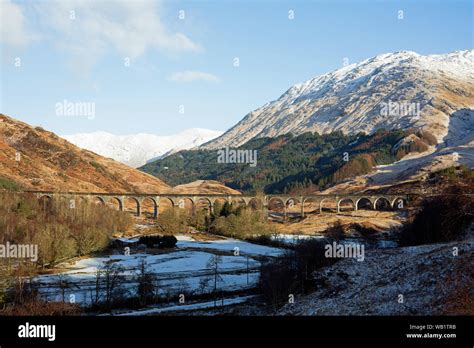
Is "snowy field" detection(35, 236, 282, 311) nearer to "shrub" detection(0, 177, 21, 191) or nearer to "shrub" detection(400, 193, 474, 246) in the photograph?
"shrub" detection(400, 193, 474, 246)

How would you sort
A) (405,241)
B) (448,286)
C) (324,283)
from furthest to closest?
(405,241) → (324,283) → (448,286)

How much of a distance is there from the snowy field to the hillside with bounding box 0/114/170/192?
219ft

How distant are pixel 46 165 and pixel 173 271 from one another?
114646mm

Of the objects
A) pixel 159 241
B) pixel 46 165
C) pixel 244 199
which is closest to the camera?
pixel 159 241

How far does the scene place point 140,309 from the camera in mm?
40938

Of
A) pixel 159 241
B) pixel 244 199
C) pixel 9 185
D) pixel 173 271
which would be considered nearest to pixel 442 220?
pixel 173 271

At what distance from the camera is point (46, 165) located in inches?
6240

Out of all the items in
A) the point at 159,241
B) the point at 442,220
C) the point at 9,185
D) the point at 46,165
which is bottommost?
the point at 159,241

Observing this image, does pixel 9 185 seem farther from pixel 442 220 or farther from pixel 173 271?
pixel 442 220

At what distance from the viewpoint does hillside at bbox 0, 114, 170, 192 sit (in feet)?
455
